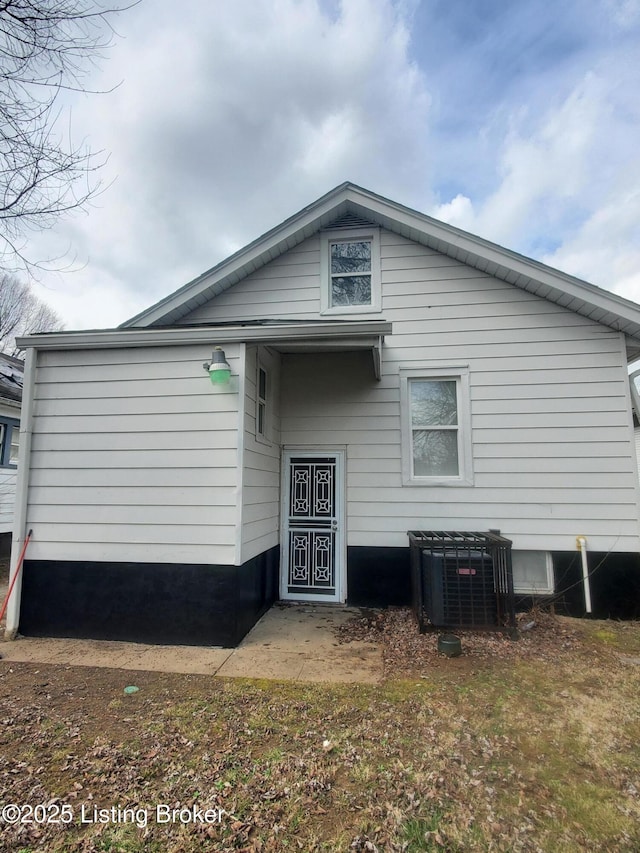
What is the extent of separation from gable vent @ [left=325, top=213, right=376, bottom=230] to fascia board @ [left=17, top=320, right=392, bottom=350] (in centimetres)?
260

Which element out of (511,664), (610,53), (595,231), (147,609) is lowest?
(511,664)

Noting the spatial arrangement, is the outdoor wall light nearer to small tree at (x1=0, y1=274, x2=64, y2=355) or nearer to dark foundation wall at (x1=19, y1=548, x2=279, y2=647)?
dark foundation wall at (x1=19, y1=548, x2=279, y2=647)

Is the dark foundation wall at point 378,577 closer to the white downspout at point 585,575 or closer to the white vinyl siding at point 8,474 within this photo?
the white downspout at point 585,575

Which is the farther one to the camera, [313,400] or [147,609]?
[313,400]

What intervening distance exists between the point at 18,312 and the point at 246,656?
23777mm

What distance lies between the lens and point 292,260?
6.29 m

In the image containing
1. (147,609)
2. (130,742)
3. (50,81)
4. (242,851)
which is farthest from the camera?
(147,609)

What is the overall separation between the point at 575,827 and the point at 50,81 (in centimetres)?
642

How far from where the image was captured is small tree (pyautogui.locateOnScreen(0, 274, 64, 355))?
1973 centimetres

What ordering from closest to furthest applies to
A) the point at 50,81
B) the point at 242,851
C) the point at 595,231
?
1. the point at 242,851
2. the point at 50,81
3. the point at 595,231

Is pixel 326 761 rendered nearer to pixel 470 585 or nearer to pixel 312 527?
pixel 470 585

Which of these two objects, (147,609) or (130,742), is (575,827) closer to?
(130,742)

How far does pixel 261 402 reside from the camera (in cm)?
520

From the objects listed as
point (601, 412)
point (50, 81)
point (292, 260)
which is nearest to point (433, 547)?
point (601, 412)
